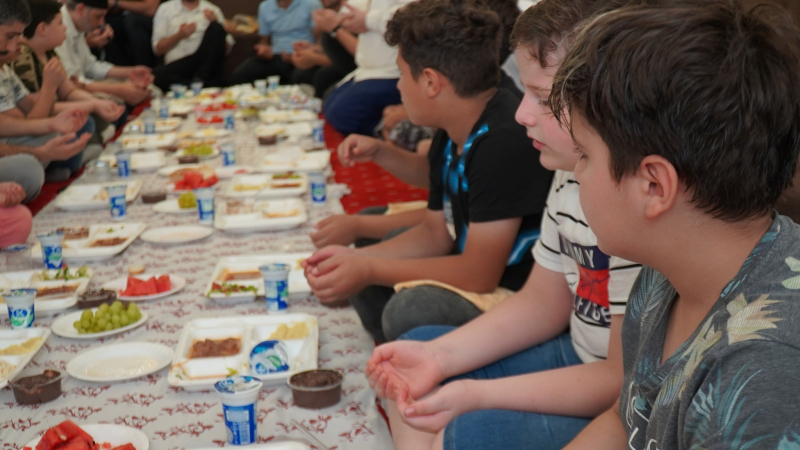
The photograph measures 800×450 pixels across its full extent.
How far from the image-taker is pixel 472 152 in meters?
1.86

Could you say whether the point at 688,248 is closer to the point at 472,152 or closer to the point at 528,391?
the point at 528,391

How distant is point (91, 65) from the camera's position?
586 centimetres

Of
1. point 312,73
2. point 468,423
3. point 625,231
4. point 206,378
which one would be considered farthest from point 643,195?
point 312,73

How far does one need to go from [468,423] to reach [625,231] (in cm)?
52

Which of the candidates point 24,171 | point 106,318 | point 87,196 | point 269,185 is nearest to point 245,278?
point 106,318

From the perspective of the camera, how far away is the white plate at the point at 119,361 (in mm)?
1621

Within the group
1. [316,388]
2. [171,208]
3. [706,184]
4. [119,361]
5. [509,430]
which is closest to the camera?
[706,184]

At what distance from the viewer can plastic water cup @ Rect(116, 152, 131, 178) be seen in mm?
3440

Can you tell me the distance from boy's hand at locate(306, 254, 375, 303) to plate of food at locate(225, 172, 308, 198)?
121cm

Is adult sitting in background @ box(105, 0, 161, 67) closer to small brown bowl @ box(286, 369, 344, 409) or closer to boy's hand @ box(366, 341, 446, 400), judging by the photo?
small brown bowl @ box(286, 369, 344, 409)

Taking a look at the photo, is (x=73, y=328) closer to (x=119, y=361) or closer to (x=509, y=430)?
(x=119, y=361)

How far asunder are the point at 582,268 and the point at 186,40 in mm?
6861

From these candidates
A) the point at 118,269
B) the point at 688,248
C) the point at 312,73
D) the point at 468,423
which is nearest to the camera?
the point at 688,248

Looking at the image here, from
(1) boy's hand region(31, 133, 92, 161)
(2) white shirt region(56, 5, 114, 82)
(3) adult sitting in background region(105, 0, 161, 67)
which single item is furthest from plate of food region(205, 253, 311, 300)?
(3) adult sitting in background region(105, 0, 161, 67)
